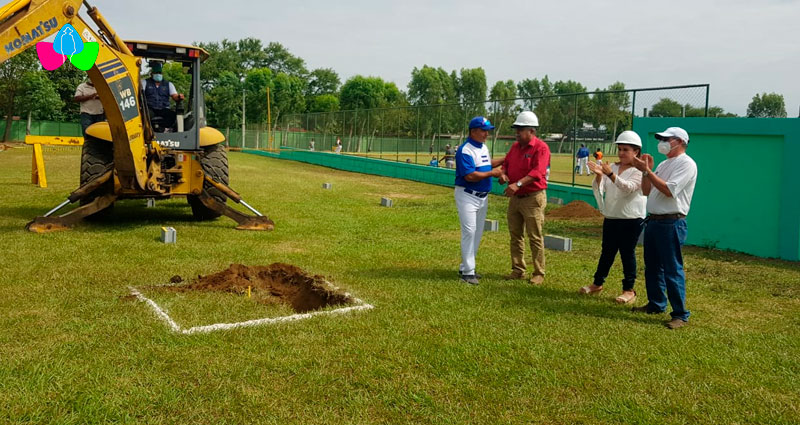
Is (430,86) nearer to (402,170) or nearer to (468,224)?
(402,170)

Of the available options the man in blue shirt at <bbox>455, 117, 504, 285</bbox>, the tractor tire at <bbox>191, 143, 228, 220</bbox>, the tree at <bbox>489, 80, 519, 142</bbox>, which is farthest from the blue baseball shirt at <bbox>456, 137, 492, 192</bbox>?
the tree at <bbox>489, 80, 519, 142</bbox>

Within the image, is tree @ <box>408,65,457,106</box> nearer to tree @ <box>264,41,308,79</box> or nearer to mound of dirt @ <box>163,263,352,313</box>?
tree @ <box>264,41,308,79</box>

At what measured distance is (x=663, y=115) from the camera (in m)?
13.5

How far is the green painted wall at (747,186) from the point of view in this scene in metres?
10.0

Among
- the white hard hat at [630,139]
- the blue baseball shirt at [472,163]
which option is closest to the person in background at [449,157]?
the blue baseball shirt at [472,163]

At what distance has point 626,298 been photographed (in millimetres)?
6898

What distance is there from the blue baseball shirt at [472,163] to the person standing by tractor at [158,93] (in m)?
5.95

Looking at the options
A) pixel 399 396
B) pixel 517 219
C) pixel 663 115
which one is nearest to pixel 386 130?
pixel 663 115

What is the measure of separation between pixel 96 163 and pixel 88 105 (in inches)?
52.9

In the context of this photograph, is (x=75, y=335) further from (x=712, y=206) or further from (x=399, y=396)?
(x=712, y=206)

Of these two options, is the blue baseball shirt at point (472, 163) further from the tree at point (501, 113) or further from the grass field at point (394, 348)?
the tree at point (501, 113)

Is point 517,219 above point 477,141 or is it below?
below

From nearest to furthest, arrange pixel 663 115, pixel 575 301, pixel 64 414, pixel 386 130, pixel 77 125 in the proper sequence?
pixel 64 414 → pixel 575 301 → pixel 663 115 → pixel 386 130 → pixel 77 125

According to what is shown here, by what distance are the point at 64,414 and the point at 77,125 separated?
226 ft
